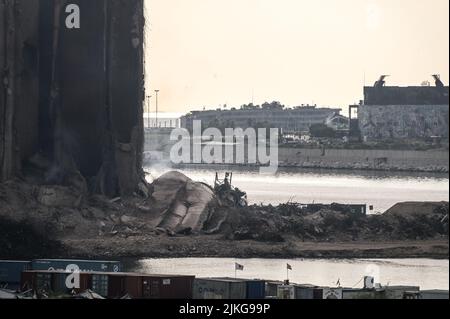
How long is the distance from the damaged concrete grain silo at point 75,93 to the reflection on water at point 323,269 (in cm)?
792

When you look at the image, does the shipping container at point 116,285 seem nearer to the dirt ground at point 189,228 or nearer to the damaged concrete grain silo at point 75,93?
the dirt ground at point 189,228

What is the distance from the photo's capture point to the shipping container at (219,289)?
126 ft

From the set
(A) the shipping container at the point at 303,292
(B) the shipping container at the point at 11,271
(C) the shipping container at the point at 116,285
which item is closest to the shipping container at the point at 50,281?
(C) the shipping container at the point at 116,285

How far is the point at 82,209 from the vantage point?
57.4m

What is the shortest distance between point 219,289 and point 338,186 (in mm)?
69191

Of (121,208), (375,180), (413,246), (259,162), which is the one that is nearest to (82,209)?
(121,208)

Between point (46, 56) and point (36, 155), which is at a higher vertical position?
point (46, 56)

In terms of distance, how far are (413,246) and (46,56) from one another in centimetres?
1508

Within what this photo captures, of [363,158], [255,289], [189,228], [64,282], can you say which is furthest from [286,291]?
[363,158]

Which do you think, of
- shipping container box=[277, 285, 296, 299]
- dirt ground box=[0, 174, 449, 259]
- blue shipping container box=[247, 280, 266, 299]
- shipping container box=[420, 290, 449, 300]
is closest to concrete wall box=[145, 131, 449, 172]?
dirt ground box=[0, 174, 449, 259]

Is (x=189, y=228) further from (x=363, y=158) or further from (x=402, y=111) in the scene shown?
(x=402, y=111)

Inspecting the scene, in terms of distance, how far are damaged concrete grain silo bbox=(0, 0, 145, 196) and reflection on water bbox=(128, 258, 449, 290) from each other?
7922 mm

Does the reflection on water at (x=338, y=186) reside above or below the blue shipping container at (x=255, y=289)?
below
